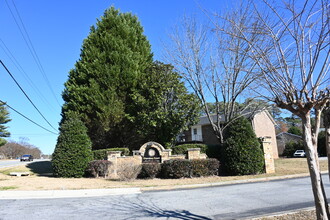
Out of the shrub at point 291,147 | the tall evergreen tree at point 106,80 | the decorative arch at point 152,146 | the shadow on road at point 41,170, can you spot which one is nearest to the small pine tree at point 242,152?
the decorative arch at point 152,146

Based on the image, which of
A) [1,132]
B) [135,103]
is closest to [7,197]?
[135,103]

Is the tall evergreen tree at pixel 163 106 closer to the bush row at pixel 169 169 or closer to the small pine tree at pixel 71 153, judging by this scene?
the bush row at pixel 169 169

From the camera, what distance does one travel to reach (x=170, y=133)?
61.1 ft

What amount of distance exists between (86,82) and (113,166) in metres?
7.51


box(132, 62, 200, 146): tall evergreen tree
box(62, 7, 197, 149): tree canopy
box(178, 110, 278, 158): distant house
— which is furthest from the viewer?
box(178, 110, 278, 158): distant house

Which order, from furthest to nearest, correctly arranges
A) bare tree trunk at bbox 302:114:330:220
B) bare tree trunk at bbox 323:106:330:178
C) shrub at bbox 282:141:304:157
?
shrub at bbox 282:141:304:157, bare tree trunk at bbox 323:106:330:178, bare tree trunk at bbox 302:114:330:220

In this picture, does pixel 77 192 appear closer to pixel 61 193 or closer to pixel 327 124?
pixel 61 193

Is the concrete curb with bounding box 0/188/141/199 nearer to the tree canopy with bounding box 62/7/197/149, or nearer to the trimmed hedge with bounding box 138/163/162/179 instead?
the trimmed hedge with bounding box 138/163/162/179

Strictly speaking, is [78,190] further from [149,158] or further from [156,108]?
[156,108]

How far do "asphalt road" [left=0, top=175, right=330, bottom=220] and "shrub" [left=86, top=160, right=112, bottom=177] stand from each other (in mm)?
5952

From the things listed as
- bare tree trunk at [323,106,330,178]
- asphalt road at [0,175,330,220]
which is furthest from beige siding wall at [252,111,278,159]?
bare tree trunk at [323,106,330,178]

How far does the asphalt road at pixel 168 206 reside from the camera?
595cm

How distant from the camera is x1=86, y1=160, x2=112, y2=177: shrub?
14.2 metres

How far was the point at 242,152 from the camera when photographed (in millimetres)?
13750
